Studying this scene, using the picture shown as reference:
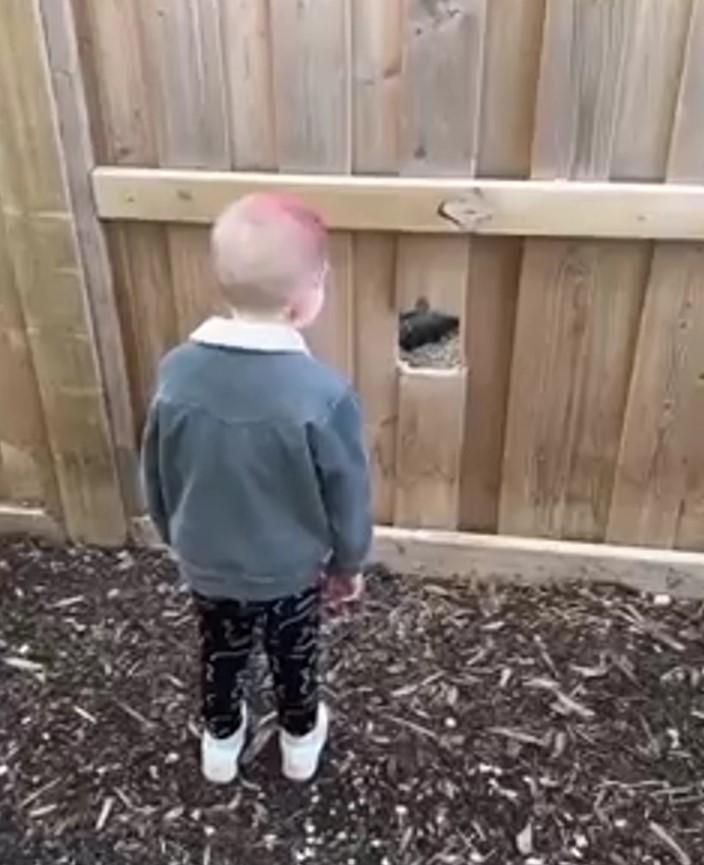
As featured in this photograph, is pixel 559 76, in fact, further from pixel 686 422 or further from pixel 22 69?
pixel 22 69

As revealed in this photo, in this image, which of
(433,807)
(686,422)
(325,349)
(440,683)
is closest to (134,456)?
(325,349)

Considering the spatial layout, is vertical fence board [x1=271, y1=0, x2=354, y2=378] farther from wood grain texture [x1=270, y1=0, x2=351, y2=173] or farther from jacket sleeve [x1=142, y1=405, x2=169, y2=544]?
jacket sleeve [x1=142, y1=405, x2=169, y2=544]

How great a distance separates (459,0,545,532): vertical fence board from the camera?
5.90ft

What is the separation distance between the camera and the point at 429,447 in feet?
7.54

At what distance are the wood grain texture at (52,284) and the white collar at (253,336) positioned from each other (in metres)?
0.65

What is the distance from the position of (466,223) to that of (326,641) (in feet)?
2.85

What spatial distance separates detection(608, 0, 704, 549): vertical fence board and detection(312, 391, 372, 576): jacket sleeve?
2.25 ft

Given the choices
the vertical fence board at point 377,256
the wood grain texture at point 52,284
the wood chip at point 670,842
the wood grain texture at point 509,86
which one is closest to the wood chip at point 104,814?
the wood grain texture at point 52,284

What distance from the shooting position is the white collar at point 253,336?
4.95ft

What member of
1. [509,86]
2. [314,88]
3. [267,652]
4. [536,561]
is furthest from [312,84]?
[536,561]

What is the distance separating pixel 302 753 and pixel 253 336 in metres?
0.85

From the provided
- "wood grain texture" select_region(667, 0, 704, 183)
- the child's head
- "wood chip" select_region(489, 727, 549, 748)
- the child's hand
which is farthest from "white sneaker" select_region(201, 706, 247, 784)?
"wood grain texture" select_region(667, 0, 704, 183)

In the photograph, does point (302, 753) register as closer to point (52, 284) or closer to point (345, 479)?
point (345, 479)

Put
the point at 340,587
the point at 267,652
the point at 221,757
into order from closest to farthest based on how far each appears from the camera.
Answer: the point at 340,587, the point at 267,652, the point at 221,757
